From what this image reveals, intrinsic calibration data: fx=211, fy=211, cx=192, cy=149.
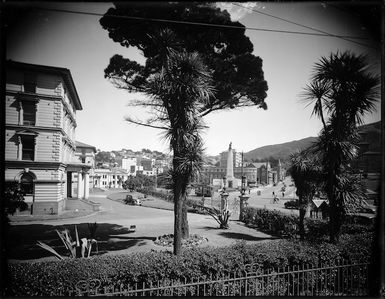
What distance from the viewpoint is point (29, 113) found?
17.4 meters

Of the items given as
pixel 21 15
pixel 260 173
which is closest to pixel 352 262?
pixel 21 15

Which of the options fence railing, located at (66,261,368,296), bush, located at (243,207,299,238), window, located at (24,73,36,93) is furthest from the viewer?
window, located at (24,73,36,93)

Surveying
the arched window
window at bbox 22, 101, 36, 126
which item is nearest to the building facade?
the arched window

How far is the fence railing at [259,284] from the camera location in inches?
184

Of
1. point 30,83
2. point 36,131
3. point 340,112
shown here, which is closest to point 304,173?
point 340,112

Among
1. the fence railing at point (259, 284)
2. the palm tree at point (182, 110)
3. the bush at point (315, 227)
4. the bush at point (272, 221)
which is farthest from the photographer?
the bush at point (272, 221)

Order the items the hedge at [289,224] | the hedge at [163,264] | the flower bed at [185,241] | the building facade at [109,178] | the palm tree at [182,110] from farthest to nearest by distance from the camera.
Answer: the building facade at [109,178] → the hedge at [289,224] → the flower bed at [185,241] → the palm tree at [182,110] → the hedge at [163,264]

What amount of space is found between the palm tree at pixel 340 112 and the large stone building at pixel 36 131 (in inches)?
786

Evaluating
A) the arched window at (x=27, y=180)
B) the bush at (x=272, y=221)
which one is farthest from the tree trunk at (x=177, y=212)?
the arched window at (x=27, y=180)

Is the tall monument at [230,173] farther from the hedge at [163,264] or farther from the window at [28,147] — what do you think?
the hedge at [163,264]

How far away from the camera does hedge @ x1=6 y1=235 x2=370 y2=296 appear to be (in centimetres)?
437

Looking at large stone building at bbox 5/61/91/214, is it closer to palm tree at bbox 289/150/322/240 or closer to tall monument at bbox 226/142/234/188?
palm tree at bbox 289/150/322/240

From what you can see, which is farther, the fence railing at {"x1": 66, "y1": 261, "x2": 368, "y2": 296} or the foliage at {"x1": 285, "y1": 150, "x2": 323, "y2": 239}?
the foliage at {"x1": 285, "y1": 150, "x2": 323, "y2": 239}

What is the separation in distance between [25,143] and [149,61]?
14.2 m
